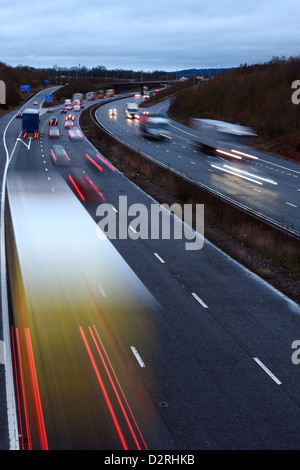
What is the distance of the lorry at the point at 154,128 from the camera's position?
69.3 m

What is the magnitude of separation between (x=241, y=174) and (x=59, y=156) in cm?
1804

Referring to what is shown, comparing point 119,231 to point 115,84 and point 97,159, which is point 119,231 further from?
point 115,84

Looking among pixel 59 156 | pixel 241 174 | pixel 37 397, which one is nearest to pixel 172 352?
pixel 37 397

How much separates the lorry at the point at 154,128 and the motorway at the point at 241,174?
1.05 m

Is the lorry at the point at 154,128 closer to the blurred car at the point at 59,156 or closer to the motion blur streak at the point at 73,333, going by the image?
the blurred car at the point at 59,156

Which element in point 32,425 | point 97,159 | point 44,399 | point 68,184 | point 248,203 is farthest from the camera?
point 97,159

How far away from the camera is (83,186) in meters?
38.3

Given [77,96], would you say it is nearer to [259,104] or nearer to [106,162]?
[259,104]

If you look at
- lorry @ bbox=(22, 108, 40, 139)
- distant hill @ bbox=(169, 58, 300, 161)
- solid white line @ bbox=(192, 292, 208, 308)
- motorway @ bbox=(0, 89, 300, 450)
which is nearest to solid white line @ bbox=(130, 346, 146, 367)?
motorway @ bbox=(0, 89, 300, 450)

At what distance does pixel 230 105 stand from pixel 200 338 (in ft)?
265

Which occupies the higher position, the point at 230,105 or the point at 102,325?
the point at 230,105

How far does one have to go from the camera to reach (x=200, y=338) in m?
15.4

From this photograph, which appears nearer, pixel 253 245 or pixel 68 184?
pixel 253 245

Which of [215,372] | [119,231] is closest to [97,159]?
[119,231]
